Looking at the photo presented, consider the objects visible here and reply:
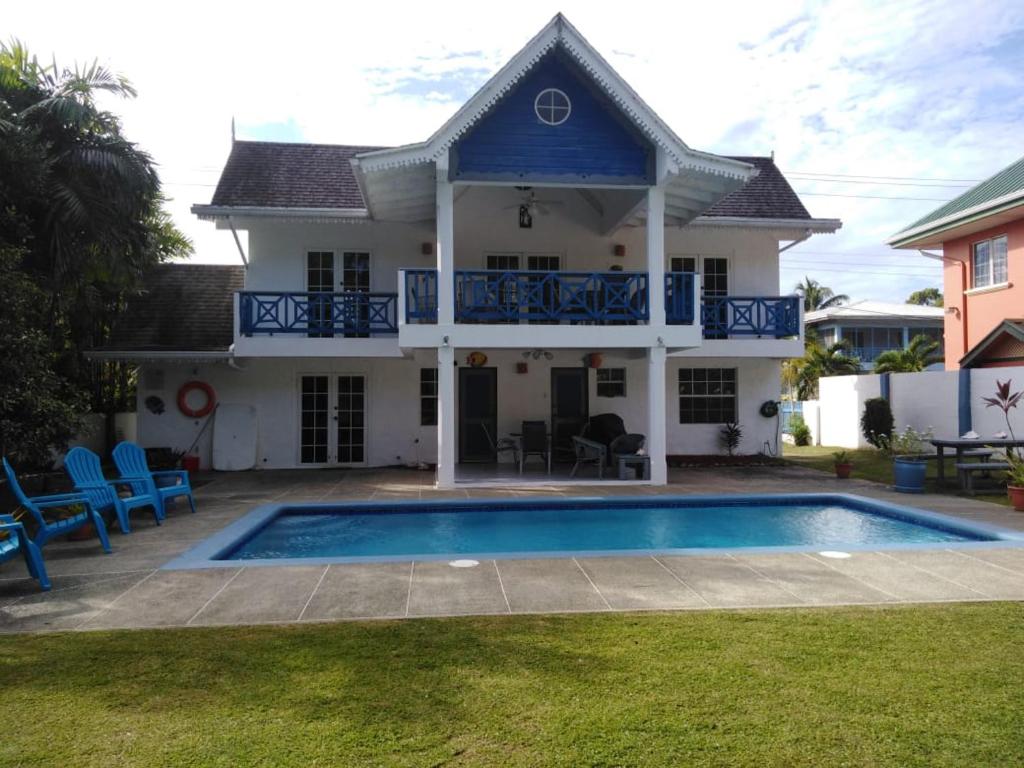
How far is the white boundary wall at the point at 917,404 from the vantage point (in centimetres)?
1628

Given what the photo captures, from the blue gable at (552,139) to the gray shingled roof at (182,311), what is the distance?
271 inches

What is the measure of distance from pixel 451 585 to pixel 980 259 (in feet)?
66.3

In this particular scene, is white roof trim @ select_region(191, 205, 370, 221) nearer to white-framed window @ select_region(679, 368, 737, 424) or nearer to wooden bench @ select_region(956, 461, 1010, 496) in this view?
white-framed window @ select_region(679, 368, 737, 424)

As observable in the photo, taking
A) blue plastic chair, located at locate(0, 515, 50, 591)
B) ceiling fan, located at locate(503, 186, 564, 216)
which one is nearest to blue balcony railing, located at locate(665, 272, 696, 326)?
ceiling fan, located at locate(503, 186, 564, 216)

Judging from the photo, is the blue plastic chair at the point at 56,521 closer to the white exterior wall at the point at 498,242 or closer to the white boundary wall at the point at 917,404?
the white exterior wall at the point at 498,242

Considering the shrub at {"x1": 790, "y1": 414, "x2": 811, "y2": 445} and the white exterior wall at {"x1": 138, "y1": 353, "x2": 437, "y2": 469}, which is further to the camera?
the shrub at {"x1": 790, "y1": 414, "x2": 811, "y2": 445}

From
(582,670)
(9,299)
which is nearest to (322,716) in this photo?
→ (582,670)

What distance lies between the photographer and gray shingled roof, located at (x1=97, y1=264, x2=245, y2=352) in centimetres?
1562

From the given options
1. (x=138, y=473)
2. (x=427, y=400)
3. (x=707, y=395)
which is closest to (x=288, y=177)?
(x=427, y=400)

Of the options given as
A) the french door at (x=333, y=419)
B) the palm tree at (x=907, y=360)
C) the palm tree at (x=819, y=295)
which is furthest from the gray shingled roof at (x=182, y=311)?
the palm tree at (x=819, y=295)

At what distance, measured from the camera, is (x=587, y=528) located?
32.4ft

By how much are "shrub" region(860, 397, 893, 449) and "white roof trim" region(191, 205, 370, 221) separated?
13.7 meters

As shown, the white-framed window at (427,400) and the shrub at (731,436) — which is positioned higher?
the white-framed window at (427,400)

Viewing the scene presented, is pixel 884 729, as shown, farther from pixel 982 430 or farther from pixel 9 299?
pixel 982 430
